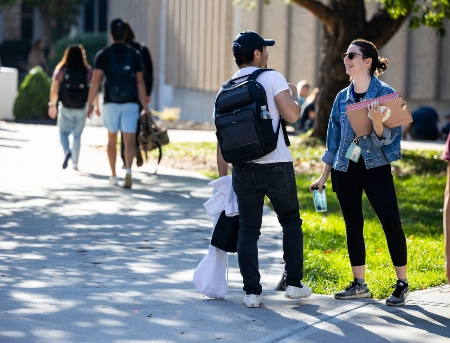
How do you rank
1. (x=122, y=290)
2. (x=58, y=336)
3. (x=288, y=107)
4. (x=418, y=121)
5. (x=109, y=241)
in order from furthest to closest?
(x=418, y=121) → (x=109, y=241) → (x=122, y=290) → (x=288, y=107) → (x=58, y=336)

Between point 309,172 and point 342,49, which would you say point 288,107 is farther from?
point 342,49

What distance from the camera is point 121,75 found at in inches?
452

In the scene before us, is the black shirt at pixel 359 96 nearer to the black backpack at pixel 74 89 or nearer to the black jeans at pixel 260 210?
the black jeans at pixel 260 210

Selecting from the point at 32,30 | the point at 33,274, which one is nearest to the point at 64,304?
the point at 33,274

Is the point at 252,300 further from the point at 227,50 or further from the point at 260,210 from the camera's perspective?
the point at 227,50

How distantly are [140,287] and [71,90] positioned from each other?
265 inches

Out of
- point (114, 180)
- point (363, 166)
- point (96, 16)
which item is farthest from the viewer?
point (96, 16)

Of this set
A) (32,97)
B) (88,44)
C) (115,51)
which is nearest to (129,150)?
(115,51)

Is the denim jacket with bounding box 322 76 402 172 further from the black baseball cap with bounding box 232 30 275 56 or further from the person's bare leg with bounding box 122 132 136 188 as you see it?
the person's bare leg with bounding box 122 132 136 188

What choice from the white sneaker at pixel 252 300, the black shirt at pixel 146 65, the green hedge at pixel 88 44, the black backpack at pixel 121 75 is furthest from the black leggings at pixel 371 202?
the green hedge at pixel 88 44

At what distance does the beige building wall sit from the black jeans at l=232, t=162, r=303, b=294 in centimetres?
1505

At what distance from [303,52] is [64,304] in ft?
57.6

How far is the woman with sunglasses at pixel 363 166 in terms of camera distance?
628 centimetres

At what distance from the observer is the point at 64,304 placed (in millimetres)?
6121
